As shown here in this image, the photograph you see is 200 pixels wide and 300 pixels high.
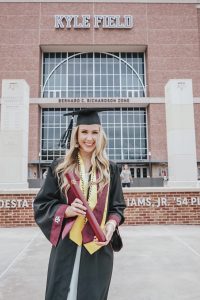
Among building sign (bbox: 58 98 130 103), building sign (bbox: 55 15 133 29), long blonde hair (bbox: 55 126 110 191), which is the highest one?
building sign (bbox: 55 15 133 29)

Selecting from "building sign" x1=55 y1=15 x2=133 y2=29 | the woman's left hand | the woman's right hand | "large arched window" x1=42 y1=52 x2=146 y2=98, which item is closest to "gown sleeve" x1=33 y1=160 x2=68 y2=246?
the woman's right hand

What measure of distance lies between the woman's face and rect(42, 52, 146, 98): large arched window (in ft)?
116

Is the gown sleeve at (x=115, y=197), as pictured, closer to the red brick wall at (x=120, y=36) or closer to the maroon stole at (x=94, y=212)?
the maroon stole at (x=94, y=212)

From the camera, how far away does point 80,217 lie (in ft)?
6.21

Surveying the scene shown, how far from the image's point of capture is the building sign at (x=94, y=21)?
36.6m

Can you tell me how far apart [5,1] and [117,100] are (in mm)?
18859

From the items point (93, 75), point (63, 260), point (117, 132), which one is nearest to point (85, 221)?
point (63, 260)

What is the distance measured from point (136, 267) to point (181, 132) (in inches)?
370

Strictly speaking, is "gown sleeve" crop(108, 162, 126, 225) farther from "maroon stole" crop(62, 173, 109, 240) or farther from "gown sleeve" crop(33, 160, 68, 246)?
"gown sleeve" crop(33, 160, 68, 246)

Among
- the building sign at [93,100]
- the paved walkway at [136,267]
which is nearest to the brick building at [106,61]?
the building sign at [93,100]

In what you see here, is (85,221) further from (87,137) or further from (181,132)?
(181,132)

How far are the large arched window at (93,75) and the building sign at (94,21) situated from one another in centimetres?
336

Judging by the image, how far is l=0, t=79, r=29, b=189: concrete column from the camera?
13195 mm

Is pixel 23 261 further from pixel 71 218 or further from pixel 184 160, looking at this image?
pixel 184 160
